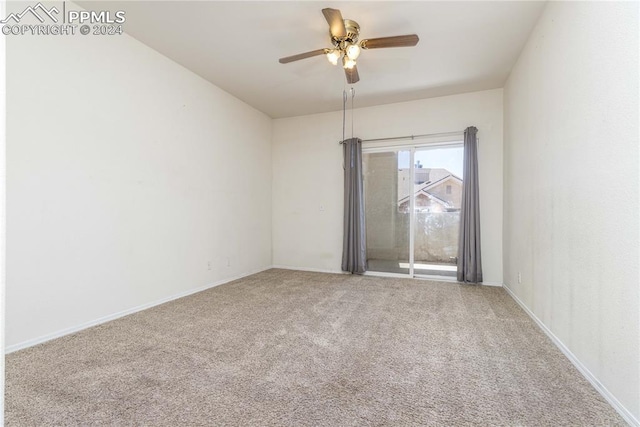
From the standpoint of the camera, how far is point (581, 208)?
6.12ft

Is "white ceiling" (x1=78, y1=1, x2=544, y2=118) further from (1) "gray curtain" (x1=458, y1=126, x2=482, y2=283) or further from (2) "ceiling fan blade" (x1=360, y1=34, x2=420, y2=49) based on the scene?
(1) "gray curtain" (x1=458, y1=126, x2=482, y2=283)

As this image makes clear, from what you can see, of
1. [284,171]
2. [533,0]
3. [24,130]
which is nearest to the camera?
[24,130]

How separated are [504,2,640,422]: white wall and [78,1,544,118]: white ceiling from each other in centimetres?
47

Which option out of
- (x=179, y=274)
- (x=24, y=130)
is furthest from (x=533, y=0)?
(x=179, y=274)

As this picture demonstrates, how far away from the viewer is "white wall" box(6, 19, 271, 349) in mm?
2170

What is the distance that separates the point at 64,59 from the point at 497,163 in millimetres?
4926

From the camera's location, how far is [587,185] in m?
1.79

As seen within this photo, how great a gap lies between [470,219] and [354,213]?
1669 millimetres

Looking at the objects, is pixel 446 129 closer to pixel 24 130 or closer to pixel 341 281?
pixel 341 281

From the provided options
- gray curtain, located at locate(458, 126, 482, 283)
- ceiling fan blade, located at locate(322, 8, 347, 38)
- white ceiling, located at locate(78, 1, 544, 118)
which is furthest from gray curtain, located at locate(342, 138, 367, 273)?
ceiling fan blade, located at locate(322, 8, 347, 38)

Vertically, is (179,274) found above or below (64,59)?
below

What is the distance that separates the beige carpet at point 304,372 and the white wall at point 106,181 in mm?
398

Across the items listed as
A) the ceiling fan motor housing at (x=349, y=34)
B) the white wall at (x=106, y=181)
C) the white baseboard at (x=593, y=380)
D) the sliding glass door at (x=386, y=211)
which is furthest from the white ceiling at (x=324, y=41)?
the white baseboard at (x=593, y=380)

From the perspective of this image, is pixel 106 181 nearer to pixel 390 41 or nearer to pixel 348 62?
pixel 348 62
